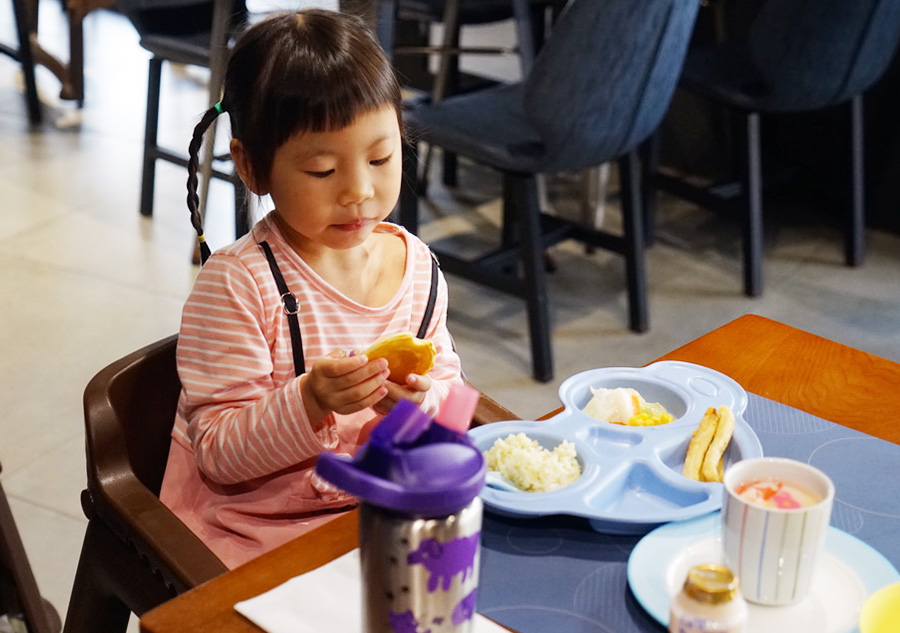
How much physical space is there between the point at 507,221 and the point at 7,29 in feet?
10.6

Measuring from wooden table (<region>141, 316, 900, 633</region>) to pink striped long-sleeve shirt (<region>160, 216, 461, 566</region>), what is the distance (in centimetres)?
21

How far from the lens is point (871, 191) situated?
356 centimetres

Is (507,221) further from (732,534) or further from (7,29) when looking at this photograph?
(7,29)

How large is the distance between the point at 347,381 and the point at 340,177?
9.2 inches

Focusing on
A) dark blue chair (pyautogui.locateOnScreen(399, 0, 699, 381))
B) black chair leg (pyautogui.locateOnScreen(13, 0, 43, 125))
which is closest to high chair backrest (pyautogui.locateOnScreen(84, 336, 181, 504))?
dark blue chair (pyautogui.locateOnScreen(399, 0, 699, 381))

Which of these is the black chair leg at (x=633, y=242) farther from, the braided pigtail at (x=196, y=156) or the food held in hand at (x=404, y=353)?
the food held in hand at (x=404, y=353)

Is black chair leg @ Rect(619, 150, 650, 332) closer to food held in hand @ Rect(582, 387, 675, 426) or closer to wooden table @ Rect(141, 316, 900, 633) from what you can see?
wooden table @ Rect(141, 316, 900, 633)

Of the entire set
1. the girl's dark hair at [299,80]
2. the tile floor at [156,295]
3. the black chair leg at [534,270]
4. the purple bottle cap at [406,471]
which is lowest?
the tile floor at [156,295]

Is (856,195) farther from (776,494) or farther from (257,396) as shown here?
(776,494)

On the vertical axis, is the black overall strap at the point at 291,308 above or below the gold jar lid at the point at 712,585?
below

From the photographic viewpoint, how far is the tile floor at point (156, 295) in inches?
94.6

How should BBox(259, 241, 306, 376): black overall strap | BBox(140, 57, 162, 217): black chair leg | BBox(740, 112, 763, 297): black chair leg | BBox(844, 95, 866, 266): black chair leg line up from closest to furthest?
1. BBox(259, 241, 306, 376): black overall strap
2. BBox(740, 112, 763, 297): black chair leg
3. BBox(844, 95, 866, 266): black chair leg
4. BBox(140, 57, 162, 217): black chair leg

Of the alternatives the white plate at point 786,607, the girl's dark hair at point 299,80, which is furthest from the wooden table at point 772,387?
the girl's dark hair at point 299,80

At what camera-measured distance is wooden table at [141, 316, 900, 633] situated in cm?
89
